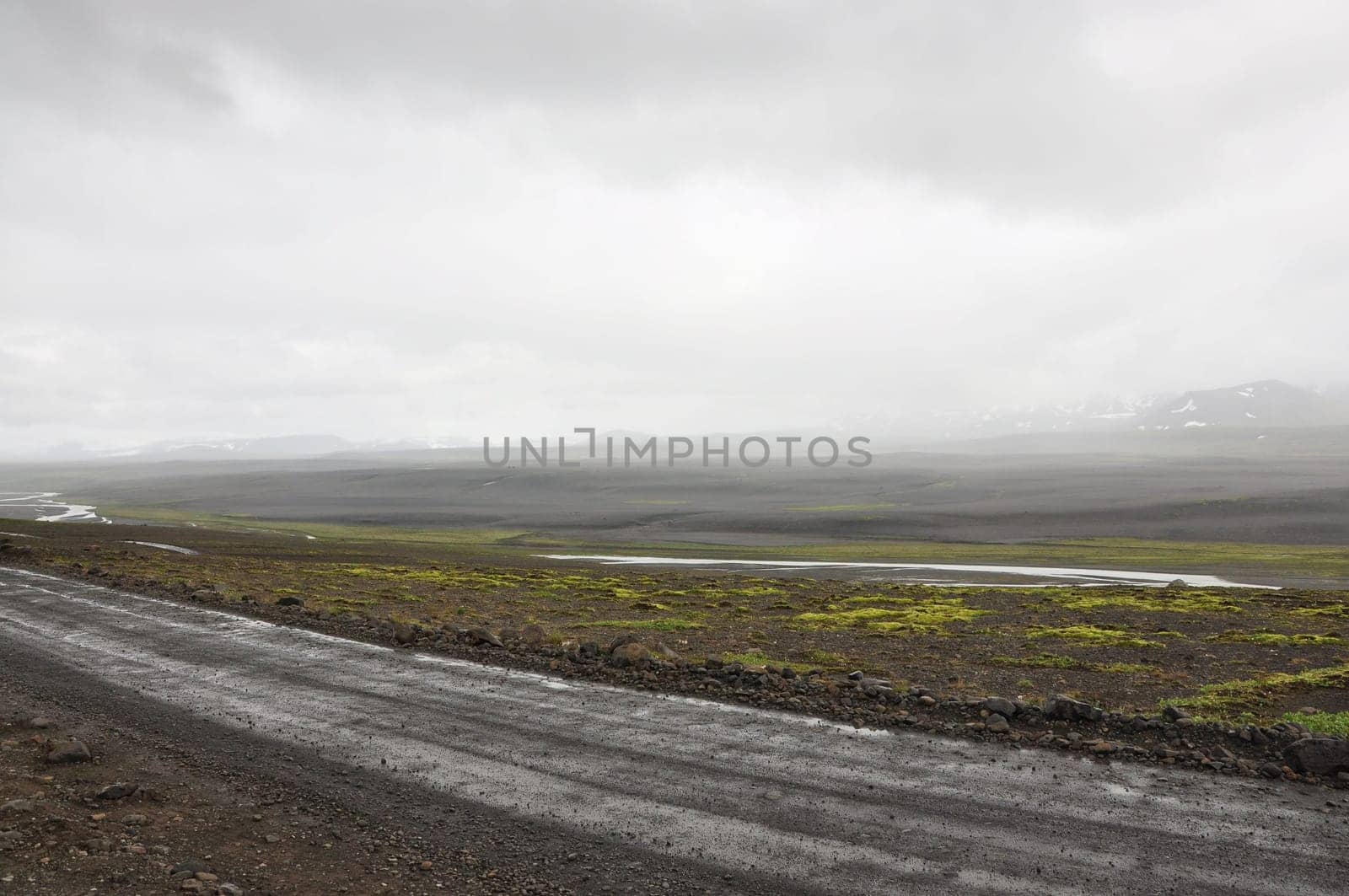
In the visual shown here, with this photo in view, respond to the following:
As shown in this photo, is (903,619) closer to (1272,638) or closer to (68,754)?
(1272,638)

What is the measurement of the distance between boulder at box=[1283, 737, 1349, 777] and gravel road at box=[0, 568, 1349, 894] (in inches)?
35.7

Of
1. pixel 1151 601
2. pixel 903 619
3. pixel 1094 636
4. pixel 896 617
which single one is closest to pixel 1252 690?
pixel 1094 636

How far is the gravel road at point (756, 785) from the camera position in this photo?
32.3ft

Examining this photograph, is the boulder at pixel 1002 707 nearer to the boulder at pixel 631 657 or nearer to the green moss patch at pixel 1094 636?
the boulder at pixel 631 657

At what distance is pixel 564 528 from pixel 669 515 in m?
18.7

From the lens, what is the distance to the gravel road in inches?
387

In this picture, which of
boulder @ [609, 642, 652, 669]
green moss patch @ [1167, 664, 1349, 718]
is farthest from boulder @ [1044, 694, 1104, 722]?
boulder @ [609, 642, 652, 669]

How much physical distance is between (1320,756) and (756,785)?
9.48 meters

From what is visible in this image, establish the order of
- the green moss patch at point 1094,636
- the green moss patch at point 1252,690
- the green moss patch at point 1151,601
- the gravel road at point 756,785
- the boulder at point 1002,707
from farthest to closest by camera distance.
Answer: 1. the green moss patch at point 1151,601
2. the green moss patch at point 1094,636
3. the green moss patch at point 1252,690
4. the boulder at point 1002,707
5. the gravel road at point 756,785

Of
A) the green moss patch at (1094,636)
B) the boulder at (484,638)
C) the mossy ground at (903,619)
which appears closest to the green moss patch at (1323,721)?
the mossy ground at (903,619)

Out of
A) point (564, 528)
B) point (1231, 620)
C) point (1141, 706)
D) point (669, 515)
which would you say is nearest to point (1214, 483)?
point (669, 515)

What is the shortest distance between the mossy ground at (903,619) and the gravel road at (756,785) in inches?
216

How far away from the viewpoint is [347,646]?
21578 millimetres

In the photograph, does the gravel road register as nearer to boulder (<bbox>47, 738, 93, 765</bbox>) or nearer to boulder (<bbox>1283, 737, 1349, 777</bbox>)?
boulder (<bbox>1283, 737, 1349, 777</bbox>)
